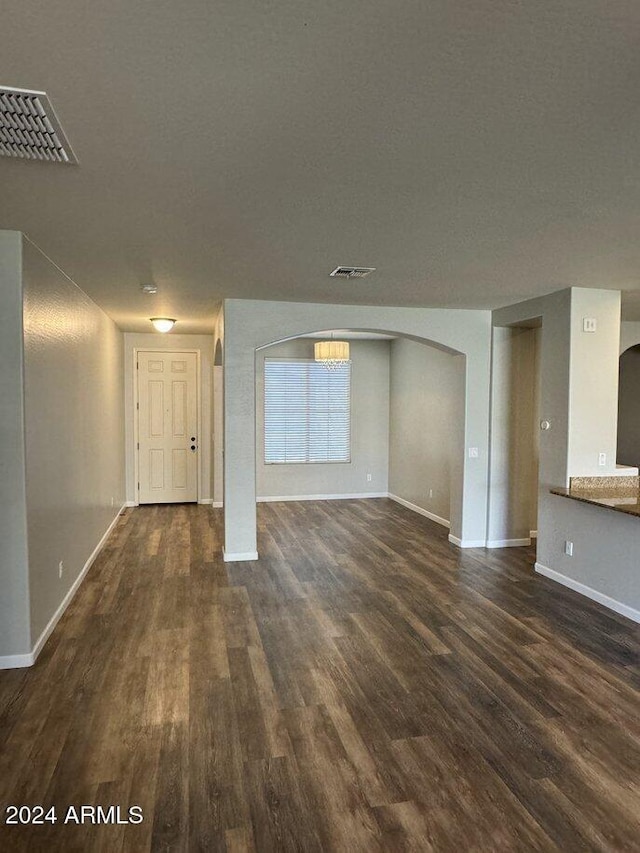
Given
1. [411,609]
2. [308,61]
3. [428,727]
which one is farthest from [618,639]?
[308,61]

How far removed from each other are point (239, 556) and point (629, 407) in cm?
591

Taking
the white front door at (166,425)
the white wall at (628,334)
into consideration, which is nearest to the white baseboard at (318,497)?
the white front door at (166,425)

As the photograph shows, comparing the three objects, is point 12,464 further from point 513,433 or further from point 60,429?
point 513,433

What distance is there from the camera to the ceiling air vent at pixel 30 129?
1628 millimetres

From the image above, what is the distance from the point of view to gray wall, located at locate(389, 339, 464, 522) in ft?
21.8

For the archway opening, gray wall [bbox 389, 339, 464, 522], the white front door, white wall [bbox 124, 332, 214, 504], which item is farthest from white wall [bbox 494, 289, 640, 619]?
the white front door

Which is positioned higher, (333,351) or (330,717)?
(333,351)

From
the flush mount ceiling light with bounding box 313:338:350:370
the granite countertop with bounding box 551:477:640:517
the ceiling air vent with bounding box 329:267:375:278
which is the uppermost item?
the ceiling air vent with bounding box 329:267:375:278

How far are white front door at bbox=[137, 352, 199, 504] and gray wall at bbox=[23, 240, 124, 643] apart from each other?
1926mm

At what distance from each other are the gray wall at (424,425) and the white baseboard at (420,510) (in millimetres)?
32

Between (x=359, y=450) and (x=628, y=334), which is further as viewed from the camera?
(x=359, y=450)

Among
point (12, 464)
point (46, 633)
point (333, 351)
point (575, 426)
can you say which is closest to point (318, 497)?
point (333, 351)

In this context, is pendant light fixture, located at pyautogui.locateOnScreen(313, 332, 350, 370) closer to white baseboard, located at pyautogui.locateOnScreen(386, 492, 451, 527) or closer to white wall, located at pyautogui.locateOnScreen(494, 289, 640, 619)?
white baseboard, located at pyautogui.locateOnScreen(386, 492, 451, 527)

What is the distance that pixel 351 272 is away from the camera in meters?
3.87
